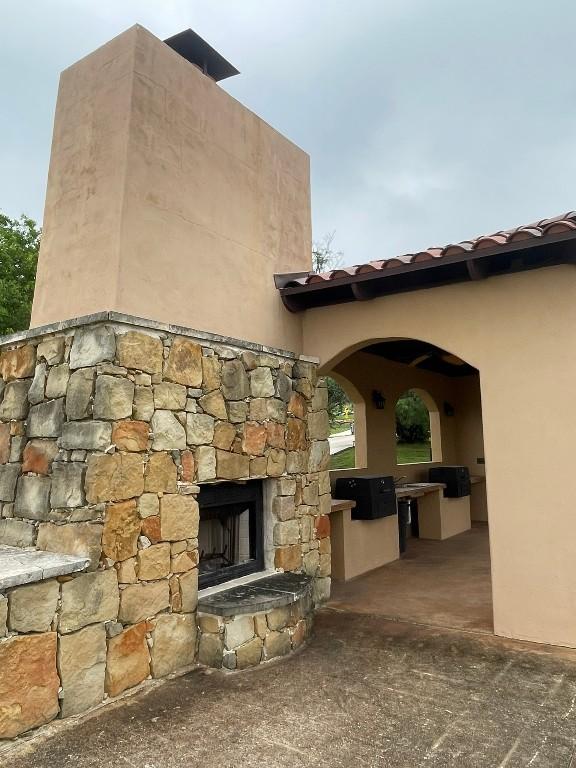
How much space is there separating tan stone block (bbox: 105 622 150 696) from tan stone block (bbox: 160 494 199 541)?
2.20ft

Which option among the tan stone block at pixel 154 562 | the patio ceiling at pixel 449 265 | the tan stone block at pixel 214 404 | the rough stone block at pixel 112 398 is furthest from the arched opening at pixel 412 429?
the rough stone block at pixel 112 398

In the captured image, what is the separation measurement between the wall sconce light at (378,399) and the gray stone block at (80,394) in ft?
19.9

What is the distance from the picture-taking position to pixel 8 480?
4.00 m

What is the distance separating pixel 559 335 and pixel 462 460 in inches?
293

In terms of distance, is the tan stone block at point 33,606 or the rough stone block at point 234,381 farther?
the rough stone block at point 234,381

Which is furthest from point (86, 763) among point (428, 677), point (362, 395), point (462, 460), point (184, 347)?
point (462, 460)

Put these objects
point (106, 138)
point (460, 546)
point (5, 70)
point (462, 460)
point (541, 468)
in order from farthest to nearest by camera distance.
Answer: point (5, 70) → point (462, 460) → point (460, 546) → point (106, 138) → point (541, 468)

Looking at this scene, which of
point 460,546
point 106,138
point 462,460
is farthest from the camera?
point 462,460

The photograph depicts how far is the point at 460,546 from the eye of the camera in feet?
27.6

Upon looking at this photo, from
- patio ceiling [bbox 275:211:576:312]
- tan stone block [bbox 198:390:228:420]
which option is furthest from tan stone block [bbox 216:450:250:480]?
patio ceiling [bbox 275:211:576:312]

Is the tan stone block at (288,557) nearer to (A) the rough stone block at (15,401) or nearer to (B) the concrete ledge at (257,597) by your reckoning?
(B) the concrete ledge at (257,597)

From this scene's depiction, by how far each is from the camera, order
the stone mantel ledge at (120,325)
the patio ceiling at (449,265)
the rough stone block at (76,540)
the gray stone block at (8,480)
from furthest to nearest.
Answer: the patio ceiling at (449,265) → the gray stone block at (8,480) → the stone mantel ledge at (120,325) → the rough stone block at (76,540)

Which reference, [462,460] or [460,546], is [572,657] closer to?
[460,546]

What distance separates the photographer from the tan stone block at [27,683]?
288 centimetres
